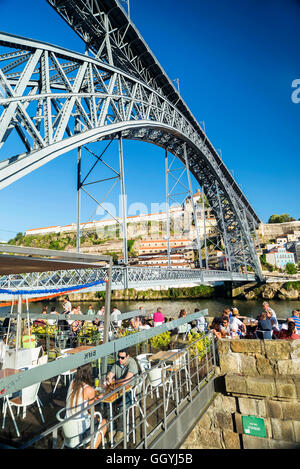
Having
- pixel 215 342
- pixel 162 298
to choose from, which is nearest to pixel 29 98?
pixel 215 342

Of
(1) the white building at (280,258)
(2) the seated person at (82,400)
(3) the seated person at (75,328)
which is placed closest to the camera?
(2) the seated person at (82,400)

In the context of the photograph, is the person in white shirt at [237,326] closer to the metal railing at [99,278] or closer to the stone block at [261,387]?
the stone block at [261,387]

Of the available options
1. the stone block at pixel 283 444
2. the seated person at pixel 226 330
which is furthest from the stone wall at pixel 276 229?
the stone block at pixel 283 444

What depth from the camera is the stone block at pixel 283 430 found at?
3.89m

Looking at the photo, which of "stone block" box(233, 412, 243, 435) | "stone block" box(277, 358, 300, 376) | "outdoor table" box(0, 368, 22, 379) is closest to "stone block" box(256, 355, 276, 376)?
"stone block" box(277, 358, 300, 376)

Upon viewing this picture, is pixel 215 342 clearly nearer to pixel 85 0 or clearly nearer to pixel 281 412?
pixel 281 412

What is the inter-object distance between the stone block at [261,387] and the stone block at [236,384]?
0.06 m

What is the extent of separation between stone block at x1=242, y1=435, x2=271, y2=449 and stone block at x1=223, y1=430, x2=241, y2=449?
0.34ft

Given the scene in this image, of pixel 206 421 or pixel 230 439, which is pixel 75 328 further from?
pixel 230 439

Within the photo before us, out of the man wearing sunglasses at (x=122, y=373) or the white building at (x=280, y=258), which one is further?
the white building at (x=280, y=258)

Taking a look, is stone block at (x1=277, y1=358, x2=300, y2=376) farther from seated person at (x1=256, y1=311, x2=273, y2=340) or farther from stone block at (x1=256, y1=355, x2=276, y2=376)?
seated person at (x1=256, y1=311, x2=273, y2=340)

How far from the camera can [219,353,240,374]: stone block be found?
4.39m

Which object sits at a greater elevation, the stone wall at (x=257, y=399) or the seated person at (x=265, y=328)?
the seated person at (x=265, y=328)

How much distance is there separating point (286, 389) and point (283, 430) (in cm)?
61
